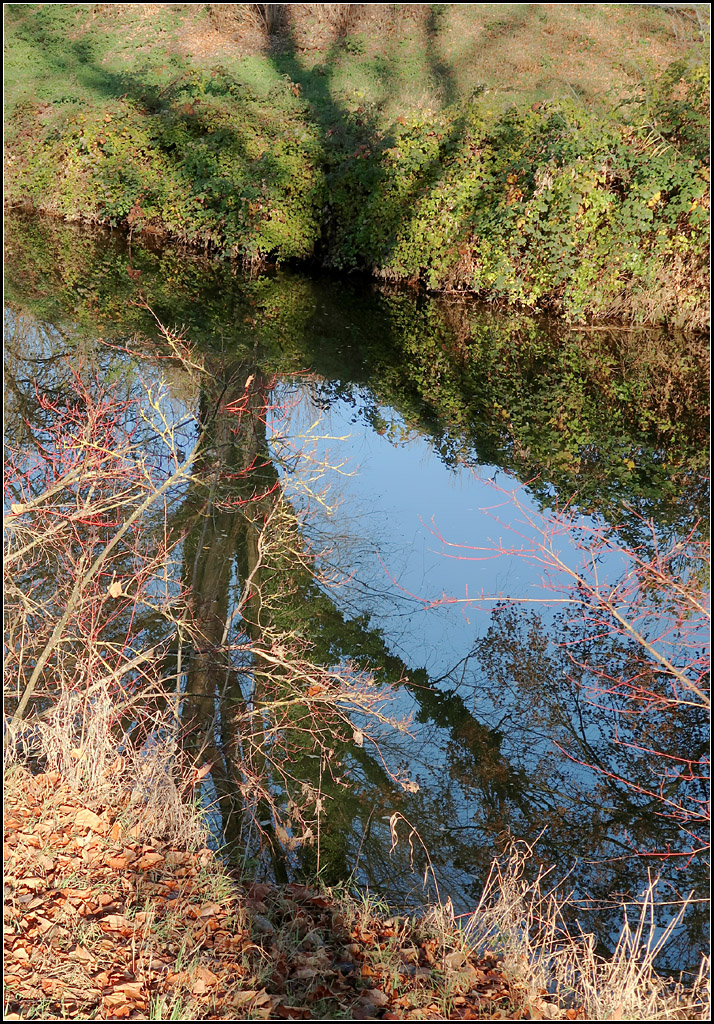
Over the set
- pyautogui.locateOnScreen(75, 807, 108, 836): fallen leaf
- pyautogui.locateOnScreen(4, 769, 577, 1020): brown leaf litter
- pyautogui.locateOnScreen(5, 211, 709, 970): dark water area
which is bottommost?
pyautogui.locateOnScreen(4, 769, 577, 1020): brown leaf litter

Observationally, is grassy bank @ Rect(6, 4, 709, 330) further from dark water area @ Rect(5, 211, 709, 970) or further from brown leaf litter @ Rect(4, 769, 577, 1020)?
brown leaf litter @ Rect(4, 769, 577, 1020)

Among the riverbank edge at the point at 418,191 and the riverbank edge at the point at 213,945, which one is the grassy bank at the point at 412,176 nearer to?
the riverbank edge at the point at 418,191

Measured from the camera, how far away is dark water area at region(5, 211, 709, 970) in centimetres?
445

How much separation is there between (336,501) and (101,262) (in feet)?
28.6

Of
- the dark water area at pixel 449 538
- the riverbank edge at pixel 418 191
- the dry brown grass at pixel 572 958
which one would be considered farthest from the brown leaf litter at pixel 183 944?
the riverbank edge at pixel 418 191

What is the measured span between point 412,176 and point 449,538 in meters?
8.56

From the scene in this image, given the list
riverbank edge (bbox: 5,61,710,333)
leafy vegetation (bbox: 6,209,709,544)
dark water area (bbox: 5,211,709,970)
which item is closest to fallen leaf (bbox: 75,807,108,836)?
dark water area (bbox: 5,211,709,970)

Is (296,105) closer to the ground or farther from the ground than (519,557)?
farther from the ground

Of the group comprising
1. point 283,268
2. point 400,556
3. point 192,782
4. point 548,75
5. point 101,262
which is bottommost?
point 192,782

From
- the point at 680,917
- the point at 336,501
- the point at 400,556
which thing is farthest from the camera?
the point at 336,501

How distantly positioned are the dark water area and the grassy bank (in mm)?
909

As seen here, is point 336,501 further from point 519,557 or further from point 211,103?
point 211,103

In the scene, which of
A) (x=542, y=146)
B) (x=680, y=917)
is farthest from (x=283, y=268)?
(x=680, y=917)

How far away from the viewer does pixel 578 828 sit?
178 inches
